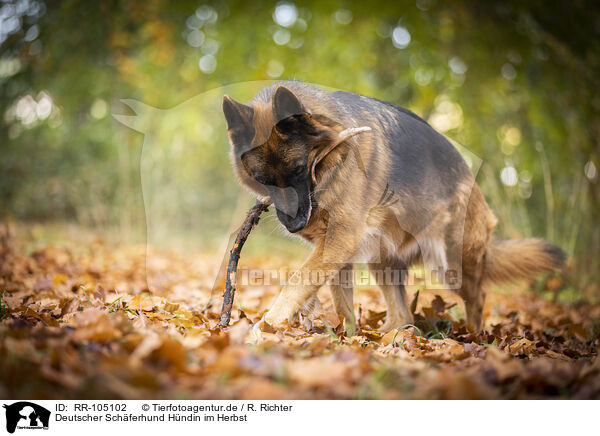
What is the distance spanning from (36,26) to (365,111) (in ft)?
18.3

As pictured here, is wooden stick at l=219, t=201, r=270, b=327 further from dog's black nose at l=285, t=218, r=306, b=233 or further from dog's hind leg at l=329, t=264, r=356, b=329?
dog's hind leg at l=329, t=264, r=356, b=329

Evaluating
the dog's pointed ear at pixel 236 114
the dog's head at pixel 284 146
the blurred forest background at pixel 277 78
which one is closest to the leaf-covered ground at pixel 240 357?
the dog's head at pixel 284 146

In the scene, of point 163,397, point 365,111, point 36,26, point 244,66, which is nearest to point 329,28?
point 244,66

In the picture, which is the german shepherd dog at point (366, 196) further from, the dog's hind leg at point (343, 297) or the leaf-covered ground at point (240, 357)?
the leaf-covered ground at point (240, 357)

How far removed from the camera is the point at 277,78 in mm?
6461

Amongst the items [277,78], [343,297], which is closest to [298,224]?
[343,297]

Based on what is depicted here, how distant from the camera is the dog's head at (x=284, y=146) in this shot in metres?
2.80

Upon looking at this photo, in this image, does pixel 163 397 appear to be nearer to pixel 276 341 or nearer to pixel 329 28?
pixel 276 341

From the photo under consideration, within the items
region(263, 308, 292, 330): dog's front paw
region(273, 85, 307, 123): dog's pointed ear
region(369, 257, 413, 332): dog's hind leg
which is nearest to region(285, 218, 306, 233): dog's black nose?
region(263, 308, 292, 330): dog's front paw

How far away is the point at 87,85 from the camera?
8.40 meters

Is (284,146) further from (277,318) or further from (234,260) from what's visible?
(277,318)
